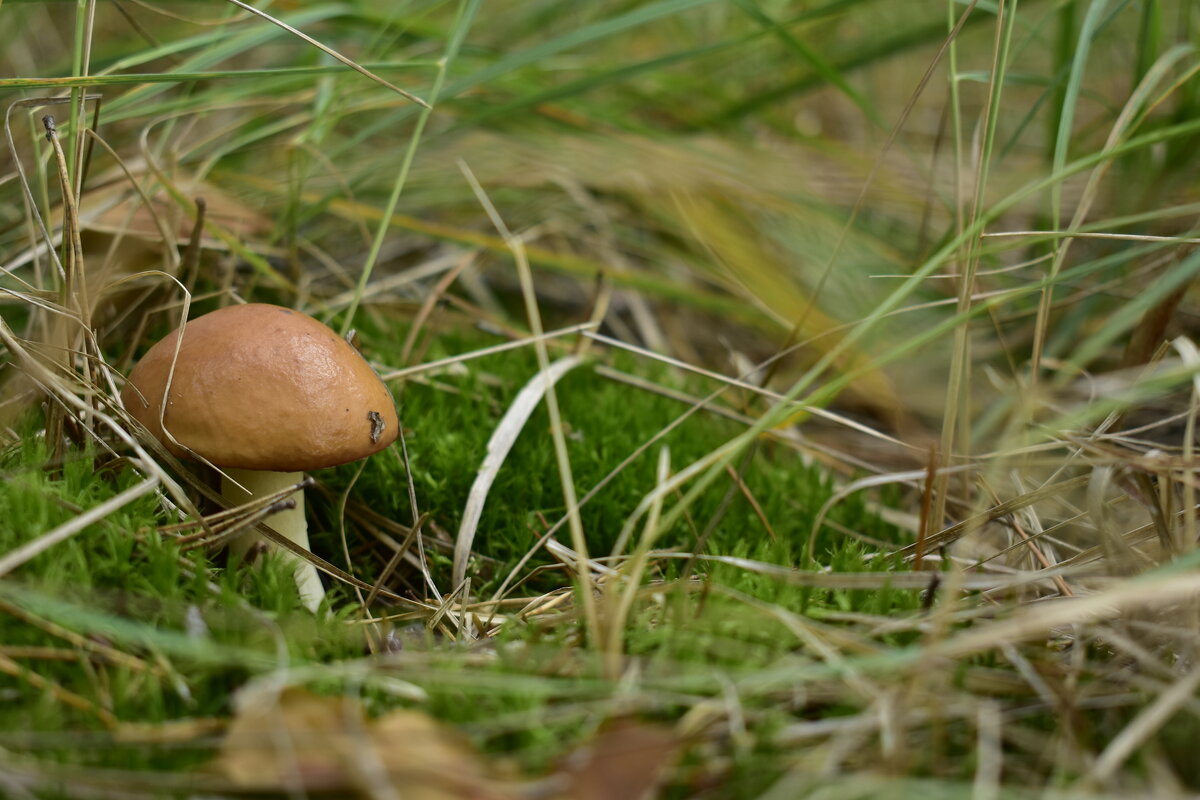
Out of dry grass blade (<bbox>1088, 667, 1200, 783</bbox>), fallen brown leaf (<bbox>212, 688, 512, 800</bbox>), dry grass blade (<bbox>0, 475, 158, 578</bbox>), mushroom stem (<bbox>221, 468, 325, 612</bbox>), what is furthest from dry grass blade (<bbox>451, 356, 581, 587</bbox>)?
dry grass blade (<bbox>1088, 667, 1200, 783</bbox>)

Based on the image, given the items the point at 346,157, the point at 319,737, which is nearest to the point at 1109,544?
the point at 319,737

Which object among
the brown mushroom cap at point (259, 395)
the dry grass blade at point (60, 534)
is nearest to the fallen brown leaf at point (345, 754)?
the dry grass blade at point (60, 534)

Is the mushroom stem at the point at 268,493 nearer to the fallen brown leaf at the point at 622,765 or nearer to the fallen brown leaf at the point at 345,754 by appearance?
the fallen brown leaf at the point at 345,754

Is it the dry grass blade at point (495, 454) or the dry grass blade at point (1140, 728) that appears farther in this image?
the dry grass blade at point (495, 454)

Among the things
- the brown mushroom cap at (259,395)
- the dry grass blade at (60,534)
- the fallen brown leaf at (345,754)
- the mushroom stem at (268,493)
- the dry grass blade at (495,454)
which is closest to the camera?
the fallen brown leaf at (345,754)

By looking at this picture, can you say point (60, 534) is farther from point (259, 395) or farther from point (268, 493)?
point (268, 493)

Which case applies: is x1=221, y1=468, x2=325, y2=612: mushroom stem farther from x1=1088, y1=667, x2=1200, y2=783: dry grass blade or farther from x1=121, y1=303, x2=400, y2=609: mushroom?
x1=1088, y1=667, x2=1200, y2=783: dry grass blade

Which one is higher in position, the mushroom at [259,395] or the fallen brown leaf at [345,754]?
the mushroom at [259,395]
